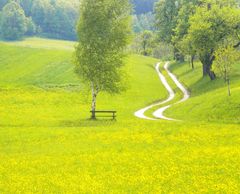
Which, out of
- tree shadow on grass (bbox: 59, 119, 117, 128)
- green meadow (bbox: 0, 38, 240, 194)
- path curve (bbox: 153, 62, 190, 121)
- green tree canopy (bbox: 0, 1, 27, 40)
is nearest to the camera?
green meadow (bbox: 0, 38, 240, 194)

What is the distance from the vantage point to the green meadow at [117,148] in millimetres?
24047

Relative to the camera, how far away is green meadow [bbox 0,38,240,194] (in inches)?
947

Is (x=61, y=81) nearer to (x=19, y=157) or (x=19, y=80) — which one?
(x=19, y=80)

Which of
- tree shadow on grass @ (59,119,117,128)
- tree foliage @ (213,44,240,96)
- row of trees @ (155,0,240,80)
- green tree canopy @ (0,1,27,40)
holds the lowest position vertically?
tree shadow on grass @ (59,119,117,128)

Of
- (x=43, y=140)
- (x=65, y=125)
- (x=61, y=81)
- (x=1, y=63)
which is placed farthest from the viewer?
(x=1, y=63)

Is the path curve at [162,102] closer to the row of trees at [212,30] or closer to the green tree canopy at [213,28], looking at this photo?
the row of trees at [212,30]

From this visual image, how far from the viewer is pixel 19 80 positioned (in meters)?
100

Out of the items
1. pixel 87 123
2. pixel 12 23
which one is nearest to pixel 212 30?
pixel 87 123

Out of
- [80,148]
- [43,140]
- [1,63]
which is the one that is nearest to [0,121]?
[43,140]

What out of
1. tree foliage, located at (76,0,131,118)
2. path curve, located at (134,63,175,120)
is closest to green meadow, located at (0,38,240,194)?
path curve, located at (134,63,175,120)

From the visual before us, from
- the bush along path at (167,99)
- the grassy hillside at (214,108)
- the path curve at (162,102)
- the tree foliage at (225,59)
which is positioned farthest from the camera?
the tree foliage at (225,59)

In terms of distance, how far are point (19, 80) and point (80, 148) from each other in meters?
68.2

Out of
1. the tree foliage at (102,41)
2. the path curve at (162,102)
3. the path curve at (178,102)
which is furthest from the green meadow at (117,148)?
the tree foliage at (102,41)

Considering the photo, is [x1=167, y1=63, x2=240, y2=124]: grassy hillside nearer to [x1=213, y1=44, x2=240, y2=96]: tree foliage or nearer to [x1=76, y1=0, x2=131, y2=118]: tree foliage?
[x1=213, y1=44, x2=240, y2=96]: tree foliage
